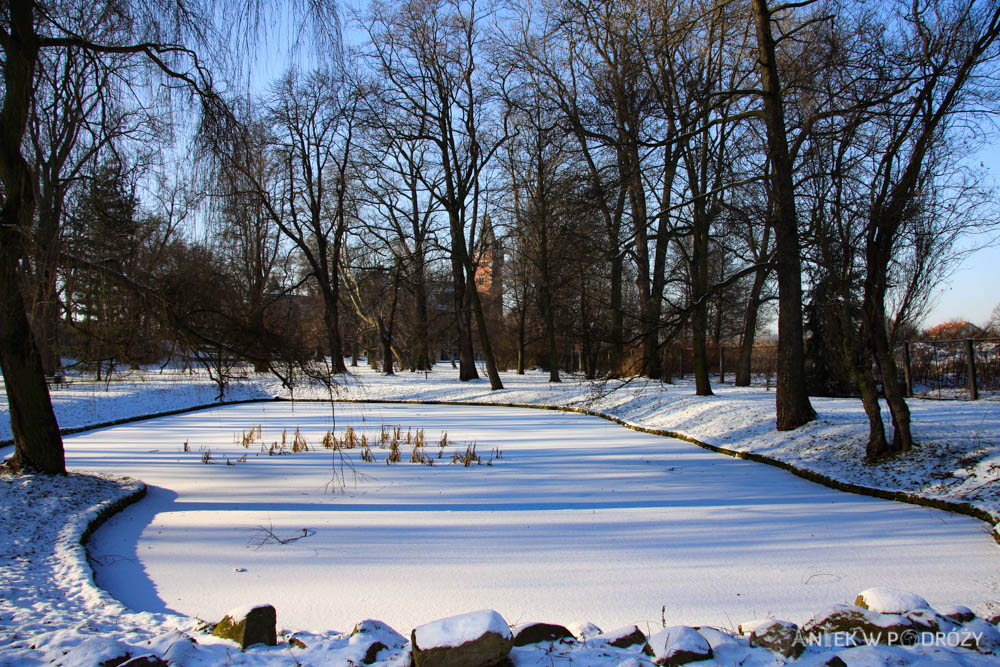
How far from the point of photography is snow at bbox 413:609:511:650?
2.59 metres

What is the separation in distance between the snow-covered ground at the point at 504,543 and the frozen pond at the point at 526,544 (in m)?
0.02

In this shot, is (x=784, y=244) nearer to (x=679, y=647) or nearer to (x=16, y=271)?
(x=679, y=647)

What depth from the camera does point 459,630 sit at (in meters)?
2.63

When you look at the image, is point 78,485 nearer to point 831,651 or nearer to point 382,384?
point 831,651

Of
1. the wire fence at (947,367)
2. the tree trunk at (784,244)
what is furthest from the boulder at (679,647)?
the wire fence at (947,367)

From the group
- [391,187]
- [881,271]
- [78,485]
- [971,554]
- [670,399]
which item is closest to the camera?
[971,554]

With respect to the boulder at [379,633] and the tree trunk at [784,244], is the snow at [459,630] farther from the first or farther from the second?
→ the tree trunk at [784,244]

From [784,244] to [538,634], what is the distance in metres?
8.20

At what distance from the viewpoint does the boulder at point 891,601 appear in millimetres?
2930

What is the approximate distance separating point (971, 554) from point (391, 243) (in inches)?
1040

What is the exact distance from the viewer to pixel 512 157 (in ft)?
82.8

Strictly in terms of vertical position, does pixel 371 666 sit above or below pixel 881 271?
below

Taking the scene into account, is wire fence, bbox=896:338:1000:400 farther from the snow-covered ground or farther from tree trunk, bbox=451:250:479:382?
tree trunk, bbox=451:250:479:382

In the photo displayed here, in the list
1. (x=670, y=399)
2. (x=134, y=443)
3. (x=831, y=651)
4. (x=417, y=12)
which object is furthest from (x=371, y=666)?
(x=417, y=12)
